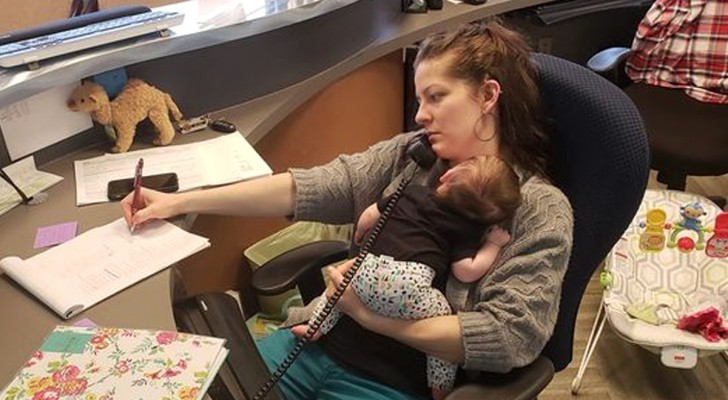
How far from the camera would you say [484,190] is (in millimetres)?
1205

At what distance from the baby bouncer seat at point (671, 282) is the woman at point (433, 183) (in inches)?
27.3

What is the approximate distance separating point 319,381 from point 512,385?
15.0 inches

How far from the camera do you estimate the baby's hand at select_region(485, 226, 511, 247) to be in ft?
3.99

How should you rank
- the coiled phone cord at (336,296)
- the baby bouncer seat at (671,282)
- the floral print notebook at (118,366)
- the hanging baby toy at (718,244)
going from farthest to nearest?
the hanging baby toy at (718,244) < the baby bouncer seat at (671,282) < the coiled phone cord at (336,296) < the floral print notebook at (118,366)

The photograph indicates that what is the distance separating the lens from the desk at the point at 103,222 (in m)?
1.16

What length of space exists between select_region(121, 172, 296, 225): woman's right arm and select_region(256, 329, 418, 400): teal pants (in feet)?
0.86

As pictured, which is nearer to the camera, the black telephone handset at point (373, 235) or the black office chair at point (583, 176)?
the black office chair at point (583, 176)

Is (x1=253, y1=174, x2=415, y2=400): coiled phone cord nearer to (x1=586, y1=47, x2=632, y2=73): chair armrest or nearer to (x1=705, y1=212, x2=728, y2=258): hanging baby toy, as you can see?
(x1=705, y1=212, x2=728, y2=258): hanging baby toy

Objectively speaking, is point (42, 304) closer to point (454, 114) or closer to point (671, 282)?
point (454, 114)

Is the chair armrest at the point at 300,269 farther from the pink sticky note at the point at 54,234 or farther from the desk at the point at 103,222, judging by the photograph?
the pink sticky note at the point at 54,234

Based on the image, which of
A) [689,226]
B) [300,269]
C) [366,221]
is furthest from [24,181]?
[689,226]

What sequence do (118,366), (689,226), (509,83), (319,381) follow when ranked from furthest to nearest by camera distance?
(689,226) → (319,381) → (509,83) → (118,366)

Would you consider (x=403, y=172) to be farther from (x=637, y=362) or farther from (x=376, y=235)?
(x=637, y=362)

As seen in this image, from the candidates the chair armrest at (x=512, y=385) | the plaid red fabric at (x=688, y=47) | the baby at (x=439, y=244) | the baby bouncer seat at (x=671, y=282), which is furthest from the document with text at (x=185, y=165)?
the plaid red fabric at (x=688, y=47)
